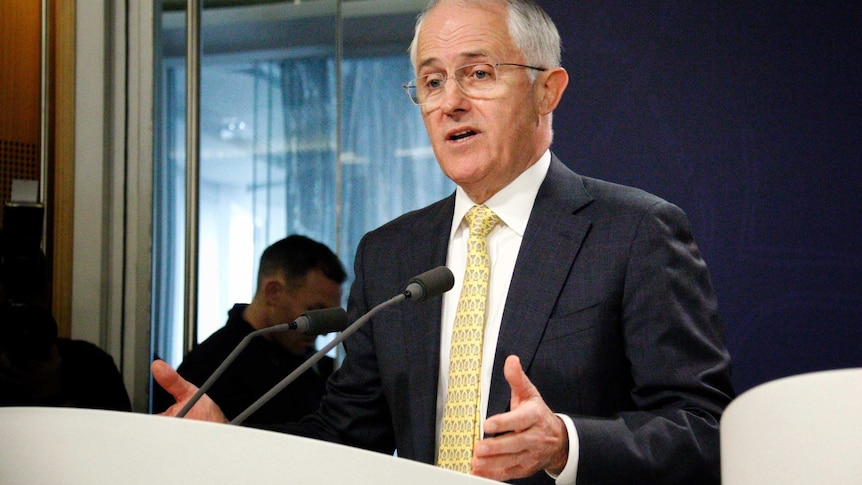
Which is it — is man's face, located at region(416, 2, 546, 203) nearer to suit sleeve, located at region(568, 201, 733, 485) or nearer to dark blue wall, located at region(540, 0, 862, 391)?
suit sleeve, located at region(568, 201, 733, 485)

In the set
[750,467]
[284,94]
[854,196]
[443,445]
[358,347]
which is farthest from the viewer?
[284,94]

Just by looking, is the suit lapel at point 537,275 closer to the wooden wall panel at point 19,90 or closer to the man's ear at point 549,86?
the man's ear at point 549,86

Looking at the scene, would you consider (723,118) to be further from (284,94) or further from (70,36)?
(70,36)

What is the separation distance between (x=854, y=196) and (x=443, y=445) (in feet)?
4.44

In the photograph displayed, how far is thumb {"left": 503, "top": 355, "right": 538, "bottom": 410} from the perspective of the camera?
1.31 m

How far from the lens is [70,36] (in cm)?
344

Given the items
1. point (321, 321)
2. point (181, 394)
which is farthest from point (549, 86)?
point (181, 394)

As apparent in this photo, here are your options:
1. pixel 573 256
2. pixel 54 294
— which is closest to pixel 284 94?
pixel 54 294

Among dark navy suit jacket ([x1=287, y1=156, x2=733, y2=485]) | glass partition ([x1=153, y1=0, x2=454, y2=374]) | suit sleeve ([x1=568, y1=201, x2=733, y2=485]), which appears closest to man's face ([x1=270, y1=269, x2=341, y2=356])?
glass partition ([x1=153, y1=0, x2=454, y2=374])

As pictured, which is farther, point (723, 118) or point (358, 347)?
point (723, 118)

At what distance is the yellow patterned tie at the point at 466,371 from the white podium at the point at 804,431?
1222 millimetres

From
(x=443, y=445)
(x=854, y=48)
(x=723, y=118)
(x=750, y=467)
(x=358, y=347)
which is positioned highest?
(x=854, y=48)

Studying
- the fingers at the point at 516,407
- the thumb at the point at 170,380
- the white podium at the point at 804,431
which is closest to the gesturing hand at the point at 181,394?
the thumb at the point at 170,380

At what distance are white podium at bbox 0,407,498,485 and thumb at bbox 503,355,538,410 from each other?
2.55 feet
